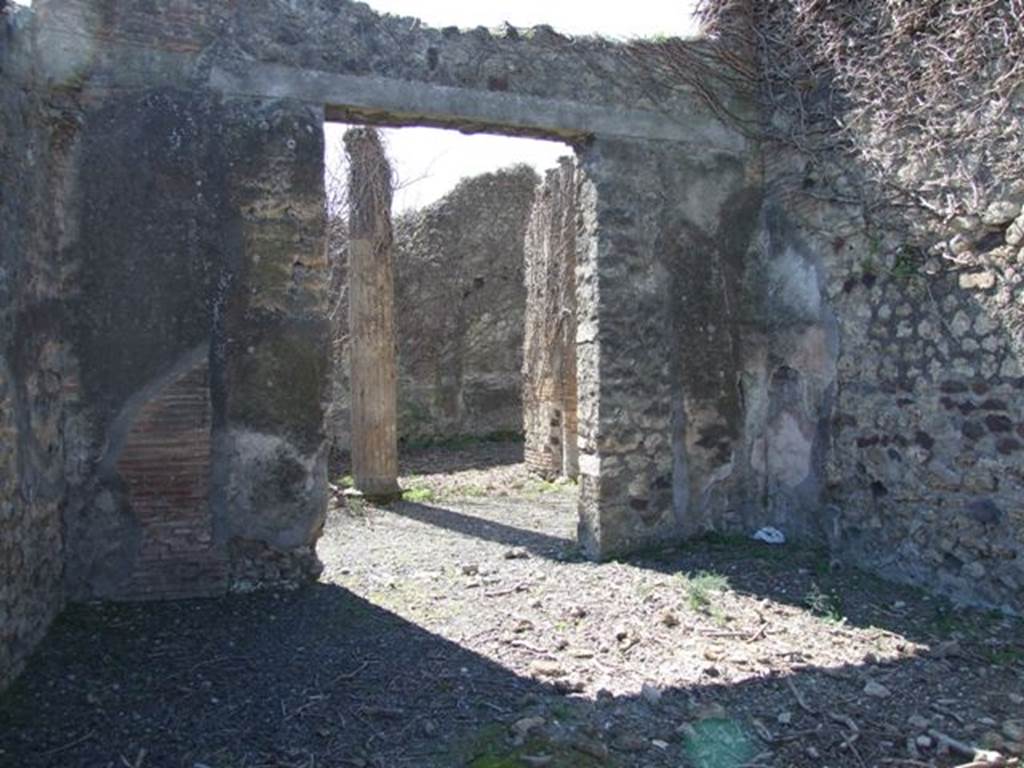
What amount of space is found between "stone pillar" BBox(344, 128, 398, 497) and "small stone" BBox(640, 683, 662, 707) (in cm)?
564

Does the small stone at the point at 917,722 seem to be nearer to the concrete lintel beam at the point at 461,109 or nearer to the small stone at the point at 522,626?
the small stone at the point at 522,626

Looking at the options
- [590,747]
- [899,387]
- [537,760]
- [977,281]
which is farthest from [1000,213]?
[537,760]

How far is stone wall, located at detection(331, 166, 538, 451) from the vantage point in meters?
14.4

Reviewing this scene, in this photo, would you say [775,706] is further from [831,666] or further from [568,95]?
[568,95]

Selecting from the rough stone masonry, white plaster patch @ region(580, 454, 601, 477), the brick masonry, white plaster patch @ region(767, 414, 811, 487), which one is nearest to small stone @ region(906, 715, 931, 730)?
the rough stone masonry

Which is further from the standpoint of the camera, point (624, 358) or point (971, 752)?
point (624, 358)

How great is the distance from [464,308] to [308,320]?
9.48 metres

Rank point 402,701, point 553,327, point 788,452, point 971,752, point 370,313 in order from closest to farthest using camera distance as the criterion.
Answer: point 971,752
point 402,701
point 788,452
point 370,313
point 553,327

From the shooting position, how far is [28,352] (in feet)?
13.8

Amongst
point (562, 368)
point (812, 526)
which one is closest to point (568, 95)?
point (812, 526)

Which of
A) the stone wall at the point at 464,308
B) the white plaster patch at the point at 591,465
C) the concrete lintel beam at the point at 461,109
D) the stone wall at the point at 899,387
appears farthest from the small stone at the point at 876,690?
the stone wall at the point at 464,308

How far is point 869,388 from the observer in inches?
215

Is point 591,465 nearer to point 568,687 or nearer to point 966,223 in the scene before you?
point 568,687

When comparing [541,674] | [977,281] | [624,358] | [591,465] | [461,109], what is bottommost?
[541,674]
